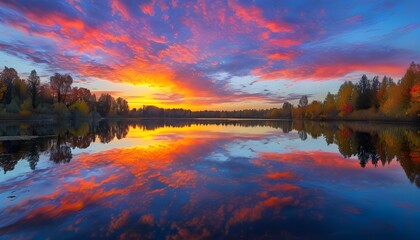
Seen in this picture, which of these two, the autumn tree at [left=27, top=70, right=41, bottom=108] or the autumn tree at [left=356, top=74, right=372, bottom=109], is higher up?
the autumn tree at [left=27, top=70, right=41, bottom=108]

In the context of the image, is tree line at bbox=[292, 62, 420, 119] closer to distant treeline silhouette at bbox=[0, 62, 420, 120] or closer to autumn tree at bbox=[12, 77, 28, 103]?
distant treeline silhouette at bbox=[0, 62, 420, 120]

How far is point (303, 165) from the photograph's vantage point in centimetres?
1716

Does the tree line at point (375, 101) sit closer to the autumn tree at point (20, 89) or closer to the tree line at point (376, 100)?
the tree line at point (376, 100)

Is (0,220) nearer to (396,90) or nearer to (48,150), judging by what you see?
(48,150)

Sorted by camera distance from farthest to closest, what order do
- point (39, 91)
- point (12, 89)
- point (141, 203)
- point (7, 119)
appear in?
point (39, 91) < point (12, 89) < point (7, 119) < point (141, 203)

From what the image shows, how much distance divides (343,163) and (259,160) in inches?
233

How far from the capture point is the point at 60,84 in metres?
101

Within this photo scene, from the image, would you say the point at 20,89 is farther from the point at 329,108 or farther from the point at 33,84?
the point at 329,108

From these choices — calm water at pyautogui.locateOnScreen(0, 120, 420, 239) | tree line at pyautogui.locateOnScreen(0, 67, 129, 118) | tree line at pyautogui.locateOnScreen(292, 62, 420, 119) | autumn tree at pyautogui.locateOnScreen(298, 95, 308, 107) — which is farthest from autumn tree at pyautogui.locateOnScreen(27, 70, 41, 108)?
autumn tree at pyautogui.locateOnScreen(298, 95, 308, 107)

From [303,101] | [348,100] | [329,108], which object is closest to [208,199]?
[348,100]

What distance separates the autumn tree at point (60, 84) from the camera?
99.4 meters

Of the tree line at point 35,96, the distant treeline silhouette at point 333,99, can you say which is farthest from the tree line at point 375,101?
the tree line at point 35,96

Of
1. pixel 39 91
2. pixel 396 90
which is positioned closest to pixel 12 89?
pixel 39 91

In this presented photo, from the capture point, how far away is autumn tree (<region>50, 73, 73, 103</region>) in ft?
326
